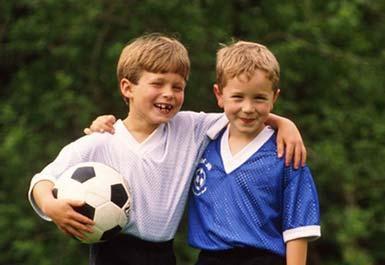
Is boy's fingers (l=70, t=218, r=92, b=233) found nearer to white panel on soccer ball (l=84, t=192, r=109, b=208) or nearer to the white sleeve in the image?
white panel on soccer ball (l=84, t=192, r=109, b=208)

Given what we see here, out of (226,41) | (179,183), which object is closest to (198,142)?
(179,183)

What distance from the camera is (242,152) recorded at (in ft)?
17.2

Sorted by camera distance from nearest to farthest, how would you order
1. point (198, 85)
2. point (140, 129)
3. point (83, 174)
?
1. point (83, 174)
2. point (140, 129)
3. point (198, 85)

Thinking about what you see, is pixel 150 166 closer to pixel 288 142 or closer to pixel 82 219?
pixel 82 219

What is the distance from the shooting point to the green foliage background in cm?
959

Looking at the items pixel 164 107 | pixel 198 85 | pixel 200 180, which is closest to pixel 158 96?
pixel 164 107

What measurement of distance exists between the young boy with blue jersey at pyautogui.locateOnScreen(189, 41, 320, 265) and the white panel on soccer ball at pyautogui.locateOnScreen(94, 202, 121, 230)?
1.29 feet

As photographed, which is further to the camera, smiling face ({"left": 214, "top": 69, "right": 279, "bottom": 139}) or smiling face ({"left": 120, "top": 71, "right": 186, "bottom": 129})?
smiling face ({"left": 120, "top": 71, "right": 186, "bottom": 129})

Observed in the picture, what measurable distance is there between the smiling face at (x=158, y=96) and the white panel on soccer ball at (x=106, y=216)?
1.45 feet

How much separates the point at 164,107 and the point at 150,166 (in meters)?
0.26

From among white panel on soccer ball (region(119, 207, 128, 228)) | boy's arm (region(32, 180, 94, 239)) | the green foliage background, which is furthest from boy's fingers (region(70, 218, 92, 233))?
the green foliage background

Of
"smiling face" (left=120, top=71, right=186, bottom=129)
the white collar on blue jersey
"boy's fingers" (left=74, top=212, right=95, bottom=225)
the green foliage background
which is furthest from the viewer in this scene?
the green foliage background

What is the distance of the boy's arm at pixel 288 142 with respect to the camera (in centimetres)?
518

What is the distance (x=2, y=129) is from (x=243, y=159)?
468 cm
